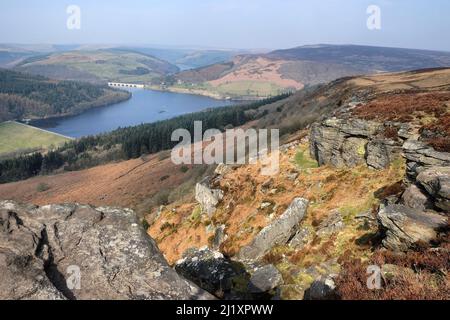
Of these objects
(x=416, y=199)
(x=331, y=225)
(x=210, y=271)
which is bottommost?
(x=210, y=271)

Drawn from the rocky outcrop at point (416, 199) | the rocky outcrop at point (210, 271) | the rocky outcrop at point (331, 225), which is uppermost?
the rocky outcrop at point (416, 199)

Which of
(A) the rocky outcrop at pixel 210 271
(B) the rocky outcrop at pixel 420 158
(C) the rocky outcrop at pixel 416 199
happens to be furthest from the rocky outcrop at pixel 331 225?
(A) the rocky outcrop at pixel 210 271

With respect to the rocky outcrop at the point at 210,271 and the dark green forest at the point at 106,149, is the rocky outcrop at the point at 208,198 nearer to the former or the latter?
the rocky outcrop at the point at 210,271

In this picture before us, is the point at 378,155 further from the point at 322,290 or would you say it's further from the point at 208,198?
the point at 322,290

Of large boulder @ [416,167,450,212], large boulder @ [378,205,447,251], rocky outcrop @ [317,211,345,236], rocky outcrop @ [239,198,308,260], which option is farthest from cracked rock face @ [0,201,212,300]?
rocky outcrop @ [317,211,345,236]

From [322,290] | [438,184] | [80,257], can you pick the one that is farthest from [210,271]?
[438,184]
